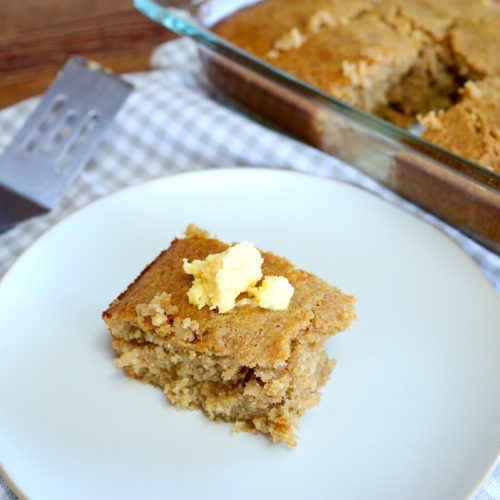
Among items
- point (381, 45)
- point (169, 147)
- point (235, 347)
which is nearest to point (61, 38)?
point (169, 147)

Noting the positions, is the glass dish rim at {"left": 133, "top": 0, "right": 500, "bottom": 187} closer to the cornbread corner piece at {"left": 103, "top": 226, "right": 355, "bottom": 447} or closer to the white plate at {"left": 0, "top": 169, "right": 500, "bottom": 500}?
the white plate at {"left": 0, "top": 169, "right": 500, "bottom": 500}

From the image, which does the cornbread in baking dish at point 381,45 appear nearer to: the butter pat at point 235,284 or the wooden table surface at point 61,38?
the wooden table surface at point 61,38

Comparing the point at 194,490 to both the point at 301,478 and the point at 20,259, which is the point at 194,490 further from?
the point at 20,259

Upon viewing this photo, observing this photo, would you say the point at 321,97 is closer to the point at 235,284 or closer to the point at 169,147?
the point at 169,147

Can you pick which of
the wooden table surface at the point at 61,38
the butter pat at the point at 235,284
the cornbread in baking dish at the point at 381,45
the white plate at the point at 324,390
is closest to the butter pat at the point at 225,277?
the butter pat at the point at 235,284

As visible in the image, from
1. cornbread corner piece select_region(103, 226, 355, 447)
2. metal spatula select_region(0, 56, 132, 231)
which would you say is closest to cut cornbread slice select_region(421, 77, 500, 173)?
cornbread corner piece select_region(103, 226, 355, 447)

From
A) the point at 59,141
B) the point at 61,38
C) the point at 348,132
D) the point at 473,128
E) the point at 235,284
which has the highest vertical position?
the point at 473,128
